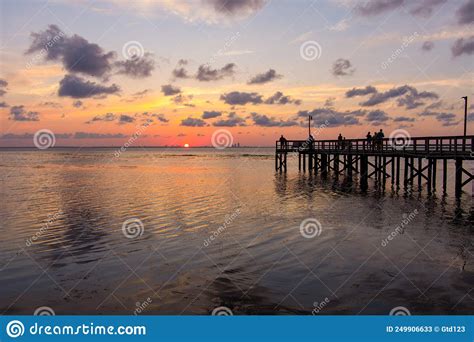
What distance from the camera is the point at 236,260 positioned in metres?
11.3

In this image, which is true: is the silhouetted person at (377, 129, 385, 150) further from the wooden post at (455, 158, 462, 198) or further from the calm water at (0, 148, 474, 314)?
the calm water at (0, 148, 474, 314)

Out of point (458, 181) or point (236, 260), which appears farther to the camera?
point (458, 181)

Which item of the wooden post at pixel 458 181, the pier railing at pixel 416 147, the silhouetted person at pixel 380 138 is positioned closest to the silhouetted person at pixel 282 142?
the pier railing at pixel 416 147

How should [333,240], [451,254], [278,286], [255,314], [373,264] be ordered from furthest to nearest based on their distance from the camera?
[333,240] → [451,254] → [373,264] → [278,286] → [255,314]

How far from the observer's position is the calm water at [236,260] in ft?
27.5

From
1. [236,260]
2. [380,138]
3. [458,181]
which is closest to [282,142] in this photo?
[380,138]

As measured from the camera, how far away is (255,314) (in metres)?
7.68

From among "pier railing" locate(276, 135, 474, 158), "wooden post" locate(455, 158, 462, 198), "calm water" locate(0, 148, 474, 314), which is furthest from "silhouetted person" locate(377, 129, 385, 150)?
"calm water" locate(0, 148, 474, 314)

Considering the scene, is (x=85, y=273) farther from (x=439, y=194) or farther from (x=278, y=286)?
(x=439, y=194)

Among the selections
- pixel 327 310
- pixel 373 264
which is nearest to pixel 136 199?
pixel 373 264

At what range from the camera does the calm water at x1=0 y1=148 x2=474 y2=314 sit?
27.5ft

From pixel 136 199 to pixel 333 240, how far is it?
13889 millimetres

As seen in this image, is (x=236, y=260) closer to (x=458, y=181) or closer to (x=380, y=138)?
(x=458, y=181)

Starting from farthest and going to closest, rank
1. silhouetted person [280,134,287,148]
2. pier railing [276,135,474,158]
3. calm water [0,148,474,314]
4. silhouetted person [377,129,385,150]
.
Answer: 1. silhouetted person [280,134,287,148]
2. silhouetted person [377,129,385,150]
3. pier railing [276,135,474,158]
4. calm water [0,148,474,314]
